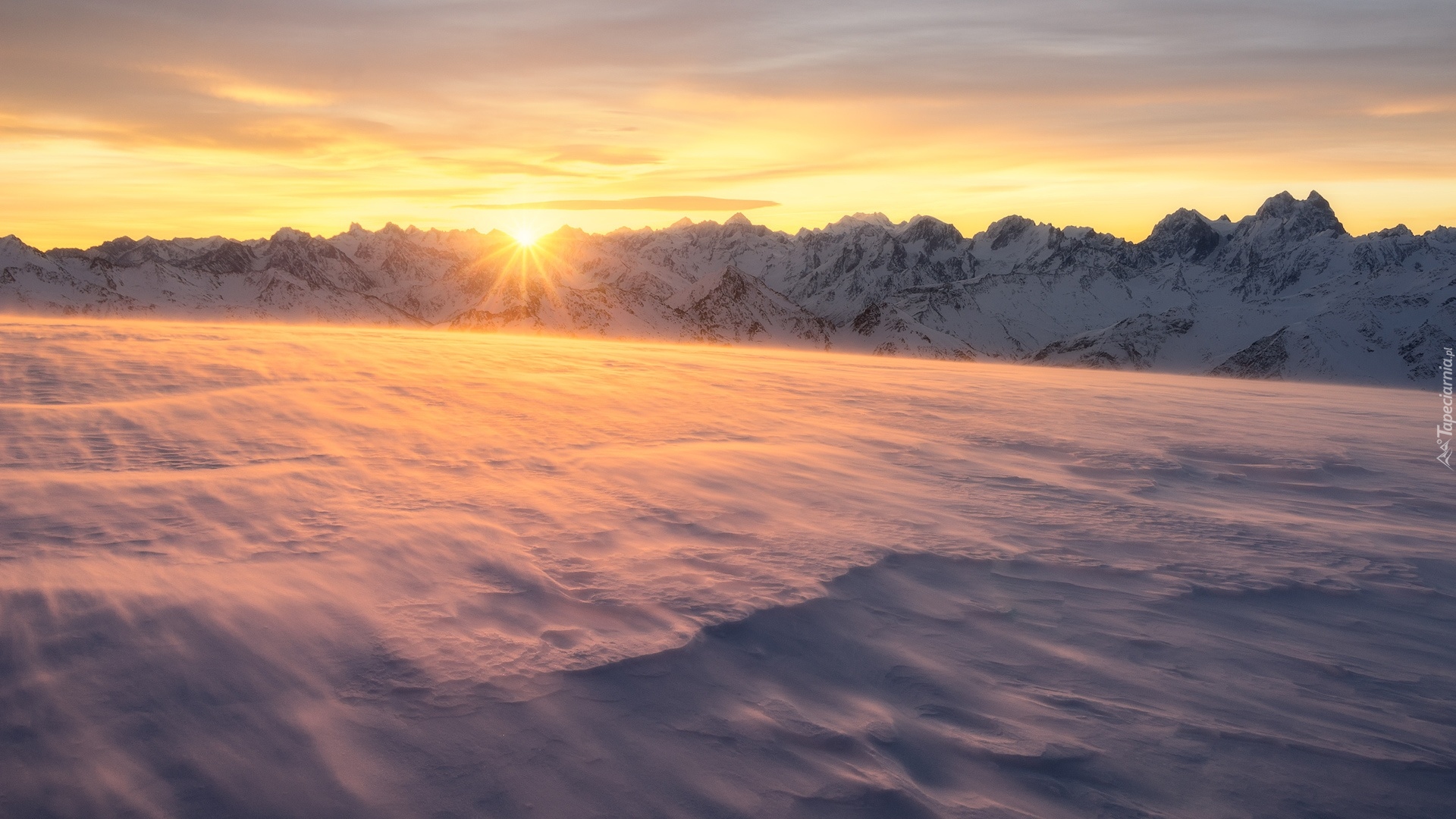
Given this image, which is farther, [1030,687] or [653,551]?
[653,551]

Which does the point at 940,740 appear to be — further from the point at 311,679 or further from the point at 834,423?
the point at 834,423

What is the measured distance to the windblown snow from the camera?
12.1ft

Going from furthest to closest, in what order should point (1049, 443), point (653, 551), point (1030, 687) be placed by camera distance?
point (1049, 443)
point (653, 551)
point (1030, 687)

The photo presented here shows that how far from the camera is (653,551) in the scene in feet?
21.9

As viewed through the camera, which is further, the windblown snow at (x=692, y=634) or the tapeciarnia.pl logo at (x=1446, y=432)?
the tapeciarnia.pl logo at (x=1446, y=432)

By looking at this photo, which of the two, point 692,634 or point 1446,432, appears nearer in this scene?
point 692,634

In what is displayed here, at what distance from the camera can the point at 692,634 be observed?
5070 mm

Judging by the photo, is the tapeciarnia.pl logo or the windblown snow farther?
the tapeciarnia.pl logo

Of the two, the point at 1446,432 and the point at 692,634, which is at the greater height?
the point at 1446,432

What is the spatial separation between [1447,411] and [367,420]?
30.9 metres

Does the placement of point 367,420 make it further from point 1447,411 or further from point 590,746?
Result: point 1447,411

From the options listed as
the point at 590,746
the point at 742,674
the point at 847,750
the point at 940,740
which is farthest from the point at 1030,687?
the point at 590,746

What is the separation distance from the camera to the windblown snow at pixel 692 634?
146 inches

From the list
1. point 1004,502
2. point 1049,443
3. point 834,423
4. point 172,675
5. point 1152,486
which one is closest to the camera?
point 172,675
